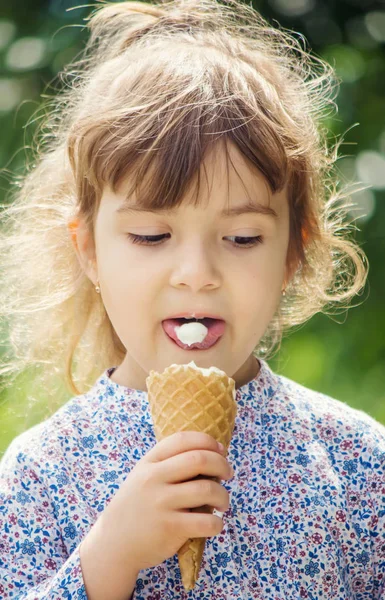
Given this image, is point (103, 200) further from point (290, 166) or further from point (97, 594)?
point (97, 594)

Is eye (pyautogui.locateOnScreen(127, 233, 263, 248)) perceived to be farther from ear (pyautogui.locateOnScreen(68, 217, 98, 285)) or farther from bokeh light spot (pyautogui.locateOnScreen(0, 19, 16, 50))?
bokeh light spot (pyautogui.locateOnScreen(0, 19, 16, 50))

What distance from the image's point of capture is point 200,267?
1.90 meters

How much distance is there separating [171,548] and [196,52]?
118 centimetres

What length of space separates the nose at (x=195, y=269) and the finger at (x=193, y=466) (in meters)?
0.39

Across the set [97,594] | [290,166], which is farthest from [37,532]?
[290,166]

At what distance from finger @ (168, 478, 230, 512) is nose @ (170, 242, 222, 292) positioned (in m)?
0.43

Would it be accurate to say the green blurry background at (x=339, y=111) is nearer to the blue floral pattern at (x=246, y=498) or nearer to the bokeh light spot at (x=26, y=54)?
the bokeh light spot at (x=26, y=54)

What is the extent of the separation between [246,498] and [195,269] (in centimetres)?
57

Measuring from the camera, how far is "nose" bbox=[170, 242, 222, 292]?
190 centimetres

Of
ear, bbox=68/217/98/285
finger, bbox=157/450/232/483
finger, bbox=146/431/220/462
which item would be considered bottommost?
finger, bbox=157/450/232/483

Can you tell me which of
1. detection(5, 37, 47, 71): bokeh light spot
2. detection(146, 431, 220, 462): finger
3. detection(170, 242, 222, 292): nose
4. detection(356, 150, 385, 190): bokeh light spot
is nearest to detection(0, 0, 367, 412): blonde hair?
detection(170, 242, 222, 292): nose

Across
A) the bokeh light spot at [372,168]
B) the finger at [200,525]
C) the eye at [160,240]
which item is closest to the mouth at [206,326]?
the eye at [160,240]

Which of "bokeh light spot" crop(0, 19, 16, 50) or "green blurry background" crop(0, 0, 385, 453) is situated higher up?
"bokeh light spot" crop(0, 19, 16, 50)

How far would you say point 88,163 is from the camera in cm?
216
